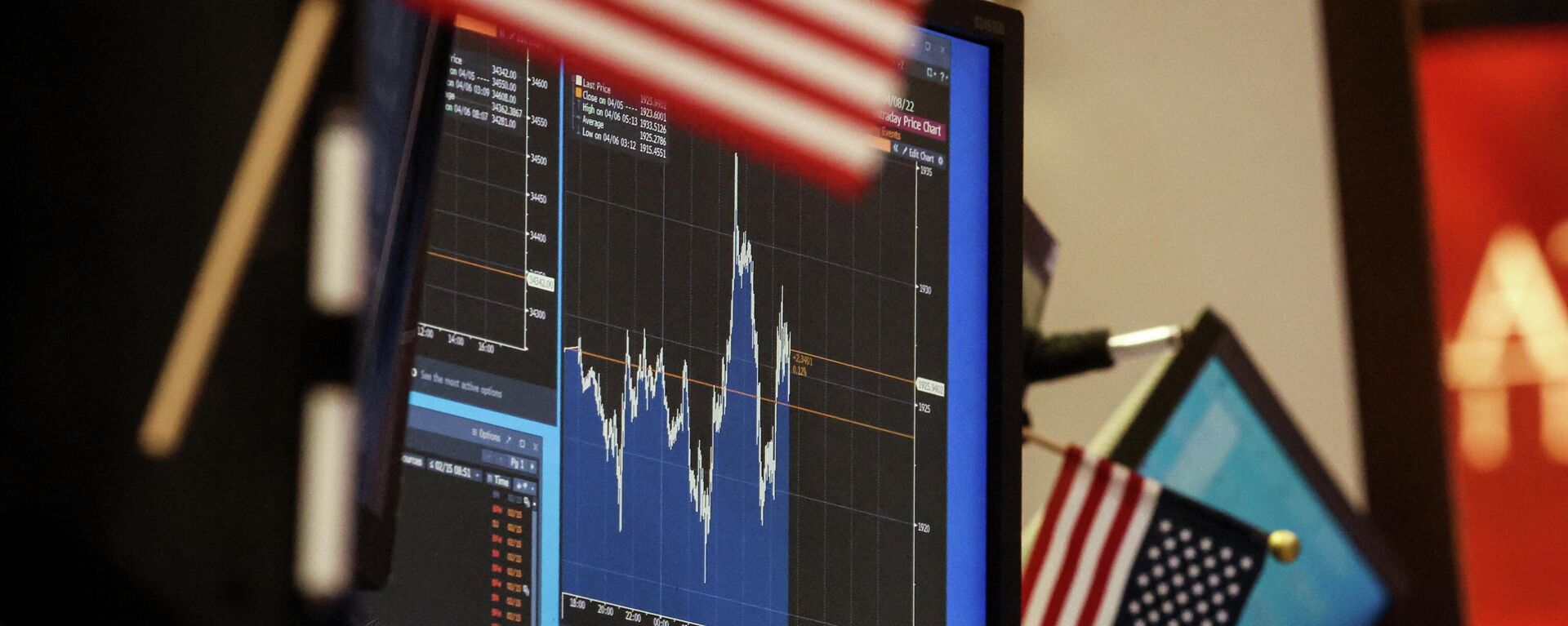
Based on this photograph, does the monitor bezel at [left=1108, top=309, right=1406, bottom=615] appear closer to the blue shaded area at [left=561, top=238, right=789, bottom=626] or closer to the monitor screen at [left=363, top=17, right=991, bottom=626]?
the monitor screen at [left=363, top=17, right=991, bottom=626]

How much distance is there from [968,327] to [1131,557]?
21.7 inches

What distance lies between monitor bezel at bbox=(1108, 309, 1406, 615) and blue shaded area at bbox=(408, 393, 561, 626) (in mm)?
910

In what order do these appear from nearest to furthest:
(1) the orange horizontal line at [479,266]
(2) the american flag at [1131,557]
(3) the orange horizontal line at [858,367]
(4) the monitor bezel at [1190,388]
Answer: (1) the orange horizontal line at [479,266] → (3) the orange horizontal line at [858,367] → (2) the american flag at [1131,557] → (4) the monitor bezel at [1190,388]

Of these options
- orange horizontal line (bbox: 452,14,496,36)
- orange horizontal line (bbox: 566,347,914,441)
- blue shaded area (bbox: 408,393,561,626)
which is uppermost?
orange horizontal line (bbox: 452,14,496,36)

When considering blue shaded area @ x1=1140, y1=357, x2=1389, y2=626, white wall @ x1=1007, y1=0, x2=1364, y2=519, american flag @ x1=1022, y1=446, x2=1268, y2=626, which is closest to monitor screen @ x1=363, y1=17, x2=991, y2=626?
american flag @ x1=1022, y1=446, x2=1268, y2=626

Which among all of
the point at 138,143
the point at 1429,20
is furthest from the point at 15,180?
the point at 1429,20

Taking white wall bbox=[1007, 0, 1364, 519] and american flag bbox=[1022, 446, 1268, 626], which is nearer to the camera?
american flag bbox=[1022, 446, 1268, 626]

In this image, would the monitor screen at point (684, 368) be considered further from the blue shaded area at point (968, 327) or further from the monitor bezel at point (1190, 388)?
the monitor bezel at point (1190, 388)

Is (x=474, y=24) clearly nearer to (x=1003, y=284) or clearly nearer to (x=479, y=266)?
(x=479, y=266)

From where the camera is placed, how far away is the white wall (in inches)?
85.7

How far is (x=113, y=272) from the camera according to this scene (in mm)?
499

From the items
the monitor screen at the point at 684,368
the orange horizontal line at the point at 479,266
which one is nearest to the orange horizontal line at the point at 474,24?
the monitor screen at the point at 684,368

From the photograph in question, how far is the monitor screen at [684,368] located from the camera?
0.80 m

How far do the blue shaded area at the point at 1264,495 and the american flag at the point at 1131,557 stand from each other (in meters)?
0.23
